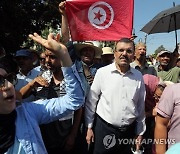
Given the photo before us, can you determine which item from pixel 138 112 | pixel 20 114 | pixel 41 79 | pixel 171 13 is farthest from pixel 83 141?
pixel 171 13

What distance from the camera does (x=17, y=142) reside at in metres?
1.96

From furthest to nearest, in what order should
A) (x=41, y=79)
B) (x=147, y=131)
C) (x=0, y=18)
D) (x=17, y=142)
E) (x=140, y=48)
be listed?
(x=0, y=18)
(x=140, y=48)
(x=147, y=131)
(x=41, y=79)
(x=17, y=142)

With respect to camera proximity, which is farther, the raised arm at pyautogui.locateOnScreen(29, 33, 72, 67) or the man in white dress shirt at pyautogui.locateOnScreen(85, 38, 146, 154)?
the man in white dress shirt at pyautogui.locateOnScreen(85, 38, 146, 154)

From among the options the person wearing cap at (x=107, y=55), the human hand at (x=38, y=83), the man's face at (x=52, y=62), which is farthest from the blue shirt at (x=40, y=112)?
the person wearing cap at (x=107, y=55)

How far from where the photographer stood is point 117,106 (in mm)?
3418

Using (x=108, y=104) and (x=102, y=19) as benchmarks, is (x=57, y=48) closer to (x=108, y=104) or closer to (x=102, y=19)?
(x=108, y=104)

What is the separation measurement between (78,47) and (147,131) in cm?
139

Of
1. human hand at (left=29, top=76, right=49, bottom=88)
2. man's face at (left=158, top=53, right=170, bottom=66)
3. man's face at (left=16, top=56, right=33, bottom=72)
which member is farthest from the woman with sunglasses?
man's face at (left=158, top=53, right=170, bottom=66)

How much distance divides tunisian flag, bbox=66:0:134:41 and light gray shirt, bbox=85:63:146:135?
551 millimetres

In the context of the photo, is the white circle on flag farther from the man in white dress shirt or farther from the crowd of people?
the man in white dress shirt

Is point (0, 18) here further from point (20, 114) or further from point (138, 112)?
point (20, 114)

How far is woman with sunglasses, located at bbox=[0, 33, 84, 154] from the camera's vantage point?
6.40ft

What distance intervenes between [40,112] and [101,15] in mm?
2059

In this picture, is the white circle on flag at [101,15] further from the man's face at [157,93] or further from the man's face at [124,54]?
the man's face at [157,93]
